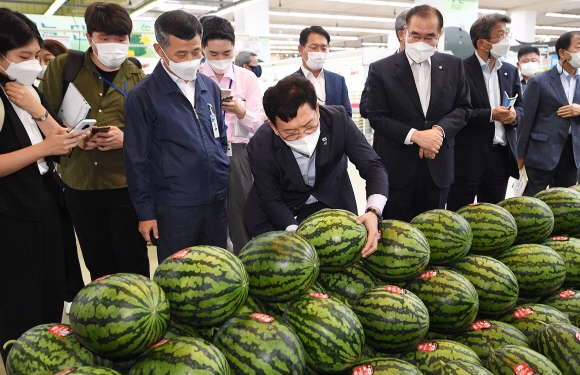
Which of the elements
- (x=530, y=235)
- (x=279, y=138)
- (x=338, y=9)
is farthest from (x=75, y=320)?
(x=338, y=9)

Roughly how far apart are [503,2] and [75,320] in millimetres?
19942

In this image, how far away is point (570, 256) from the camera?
5.51 ft

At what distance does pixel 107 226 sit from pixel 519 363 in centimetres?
226

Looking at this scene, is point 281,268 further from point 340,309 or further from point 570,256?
point 570,256

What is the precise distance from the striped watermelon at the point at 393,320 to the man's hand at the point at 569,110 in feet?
10.9

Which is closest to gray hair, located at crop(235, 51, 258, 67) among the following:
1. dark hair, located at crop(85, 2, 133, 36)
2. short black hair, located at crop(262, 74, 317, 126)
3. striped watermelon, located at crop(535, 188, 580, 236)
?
dark hair, located at crop(85, 2, 133, 36)

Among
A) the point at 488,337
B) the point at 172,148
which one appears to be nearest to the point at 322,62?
the point at 172,148

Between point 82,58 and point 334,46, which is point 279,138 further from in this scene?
point 334,46

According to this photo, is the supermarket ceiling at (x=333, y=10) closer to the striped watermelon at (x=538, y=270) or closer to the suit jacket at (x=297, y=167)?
the suit jacket at (x=297, y=167)

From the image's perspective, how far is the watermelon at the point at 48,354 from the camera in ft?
3.36

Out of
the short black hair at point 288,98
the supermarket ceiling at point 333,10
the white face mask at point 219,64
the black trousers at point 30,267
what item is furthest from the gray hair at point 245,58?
the supermarket ceiling at point 333,10

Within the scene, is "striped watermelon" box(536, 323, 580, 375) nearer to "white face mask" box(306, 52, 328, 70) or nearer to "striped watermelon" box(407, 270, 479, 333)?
"striped watermelon" box(407, 270, 479, 333)

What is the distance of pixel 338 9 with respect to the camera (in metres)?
18.3

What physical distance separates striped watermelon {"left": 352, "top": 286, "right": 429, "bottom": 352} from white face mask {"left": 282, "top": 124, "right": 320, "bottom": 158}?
0.82m
